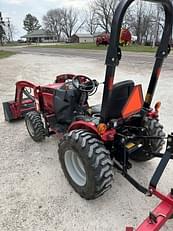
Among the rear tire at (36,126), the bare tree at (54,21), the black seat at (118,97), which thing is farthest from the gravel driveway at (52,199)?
the bare tree at (54,21)

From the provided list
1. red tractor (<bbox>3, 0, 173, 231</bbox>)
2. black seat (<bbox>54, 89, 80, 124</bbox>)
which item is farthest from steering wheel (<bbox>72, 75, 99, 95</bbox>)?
black seat (<bbox>54, 89, 80, 124</bbox>)

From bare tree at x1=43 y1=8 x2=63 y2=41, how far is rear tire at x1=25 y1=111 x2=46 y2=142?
79.0 metres

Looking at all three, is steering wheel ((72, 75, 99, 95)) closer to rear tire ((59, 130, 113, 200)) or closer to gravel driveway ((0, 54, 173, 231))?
rear tire ((59, 130, 113, 200))

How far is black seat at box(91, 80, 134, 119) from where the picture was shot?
7.03 feet

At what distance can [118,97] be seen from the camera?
2.19 m

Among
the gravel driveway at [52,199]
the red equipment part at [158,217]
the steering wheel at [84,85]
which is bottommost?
the gravel driveway at [52,199]

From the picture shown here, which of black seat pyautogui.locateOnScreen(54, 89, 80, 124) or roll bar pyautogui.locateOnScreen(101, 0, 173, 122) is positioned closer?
roll bar pyautogui.locateOnScreen(101, 0, 173, 122)

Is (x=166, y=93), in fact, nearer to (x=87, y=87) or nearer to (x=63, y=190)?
(x=87, y=87)

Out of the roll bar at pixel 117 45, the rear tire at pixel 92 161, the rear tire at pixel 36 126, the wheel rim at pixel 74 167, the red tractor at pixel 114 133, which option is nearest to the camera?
the roll bar at pixel 117 45

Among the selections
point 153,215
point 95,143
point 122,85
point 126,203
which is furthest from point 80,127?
point 153,215

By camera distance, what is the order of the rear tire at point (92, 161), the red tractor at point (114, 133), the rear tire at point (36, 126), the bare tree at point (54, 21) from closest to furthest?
the red tractor at point (114, 133) → the rear tire at point (92, 161) → the rear tire at point (36, 126) → the bare tree at point (54, 21)

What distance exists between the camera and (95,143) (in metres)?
2.16

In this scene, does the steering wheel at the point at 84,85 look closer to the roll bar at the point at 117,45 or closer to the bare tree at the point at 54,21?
the roll bar at the point at 117,45

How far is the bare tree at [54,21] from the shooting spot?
76.9m
